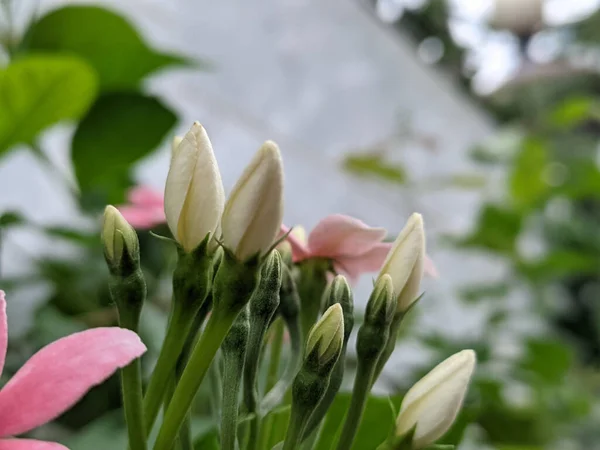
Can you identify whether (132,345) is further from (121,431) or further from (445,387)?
(121,431)

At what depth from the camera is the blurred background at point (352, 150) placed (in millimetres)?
425

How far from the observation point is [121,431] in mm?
269

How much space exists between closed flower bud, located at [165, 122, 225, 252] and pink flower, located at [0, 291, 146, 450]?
3 centimetres

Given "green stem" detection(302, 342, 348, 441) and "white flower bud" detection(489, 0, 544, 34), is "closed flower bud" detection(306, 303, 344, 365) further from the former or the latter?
"white flower bud" detection(489, 0, 544, 34)

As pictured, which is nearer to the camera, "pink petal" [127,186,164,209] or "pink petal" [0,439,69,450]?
"pink petal" [0,439,69,450]

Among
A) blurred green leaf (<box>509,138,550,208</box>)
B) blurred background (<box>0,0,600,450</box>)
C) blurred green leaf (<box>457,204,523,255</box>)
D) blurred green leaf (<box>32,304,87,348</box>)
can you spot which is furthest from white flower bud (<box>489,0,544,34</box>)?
blurred green leaf (<box>32,304,87,348</box>)

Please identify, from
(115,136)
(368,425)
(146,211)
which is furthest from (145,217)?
(115,136)

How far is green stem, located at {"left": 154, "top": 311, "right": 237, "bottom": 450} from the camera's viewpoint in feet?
0.42

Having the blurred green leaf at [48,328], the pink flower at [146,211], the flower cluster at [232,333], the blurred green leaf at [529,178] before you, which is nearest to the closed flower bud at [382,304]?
the flower cluster at [232,333]

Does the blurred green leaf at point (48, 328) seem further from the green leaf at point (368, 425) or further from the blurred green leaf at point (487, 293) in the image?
the blurred green leaf at point (487, 293)

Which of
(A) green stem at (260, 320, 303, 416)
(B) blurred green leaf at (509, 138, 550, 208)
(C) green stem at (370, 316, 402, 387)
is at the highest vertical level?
(C) green stem at (370, 316, 402, 387)

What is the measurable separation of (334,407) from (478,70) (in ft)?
5.62

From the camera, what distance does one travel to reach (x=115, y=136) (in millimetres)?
444

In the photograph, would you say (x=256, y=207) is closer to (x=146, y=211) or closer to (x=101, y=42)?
(x=146, y=211)
